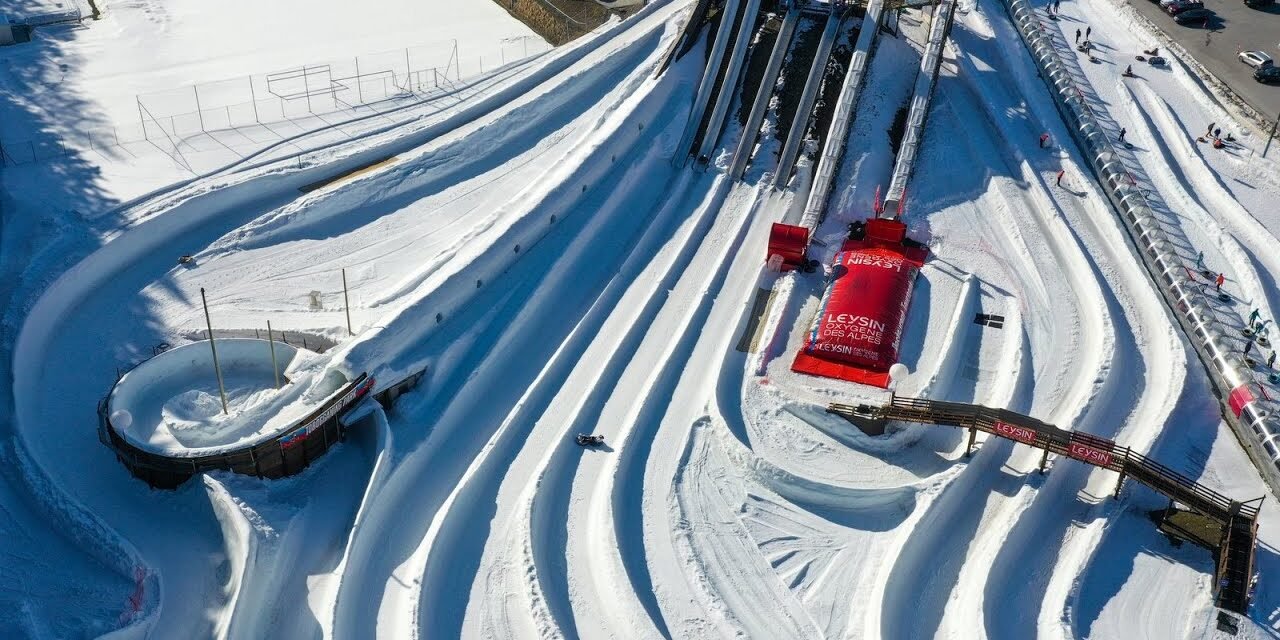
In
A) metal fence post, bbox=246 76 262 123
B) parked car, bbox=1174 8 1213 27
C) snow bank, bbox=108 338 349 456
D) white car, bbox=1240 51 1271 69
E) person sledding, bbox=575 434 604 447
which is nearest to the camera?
snow bank, bbox=108 338 349 456

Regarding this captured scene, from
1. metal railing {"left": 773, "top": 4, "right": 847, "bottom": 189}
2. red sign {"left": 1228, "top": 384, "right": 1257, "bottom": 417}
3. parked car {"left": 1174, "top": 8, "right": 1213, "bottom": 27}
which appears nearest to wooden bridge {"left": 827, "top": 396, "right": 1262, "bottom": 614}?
red sign {"left": 1228, "top": 384, "right": 1257, "bottom": 417}

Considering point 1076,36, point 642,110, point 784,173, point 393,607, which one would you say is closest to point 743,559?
point 393,607

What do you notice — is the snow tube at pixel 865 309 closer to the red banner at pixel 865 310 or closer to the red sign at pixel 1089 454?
the red banner at pixel 865 310

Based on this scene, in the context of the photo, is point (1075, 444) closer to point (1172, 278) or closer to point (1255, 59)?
point (1172, 278)

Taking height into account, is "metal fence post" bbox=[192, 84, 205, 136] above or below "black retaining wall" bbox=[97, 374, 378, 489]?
above

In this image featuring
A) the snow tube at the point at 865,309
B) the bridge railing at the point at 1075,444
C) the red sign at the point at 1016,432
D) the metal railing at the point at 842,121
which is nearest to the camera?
the bridge railing at the point at 1075,444

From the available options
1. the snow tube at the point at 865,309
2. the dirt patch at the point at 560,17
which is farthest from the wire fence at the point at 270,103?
the snow tube at the point at 865,309

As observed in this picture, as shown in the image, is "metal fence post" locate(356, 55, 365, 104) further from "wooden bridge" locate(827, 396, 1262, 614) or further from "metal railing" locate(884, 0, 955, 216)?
"wooden bridge" locate(827, 396, 1262, 614)
